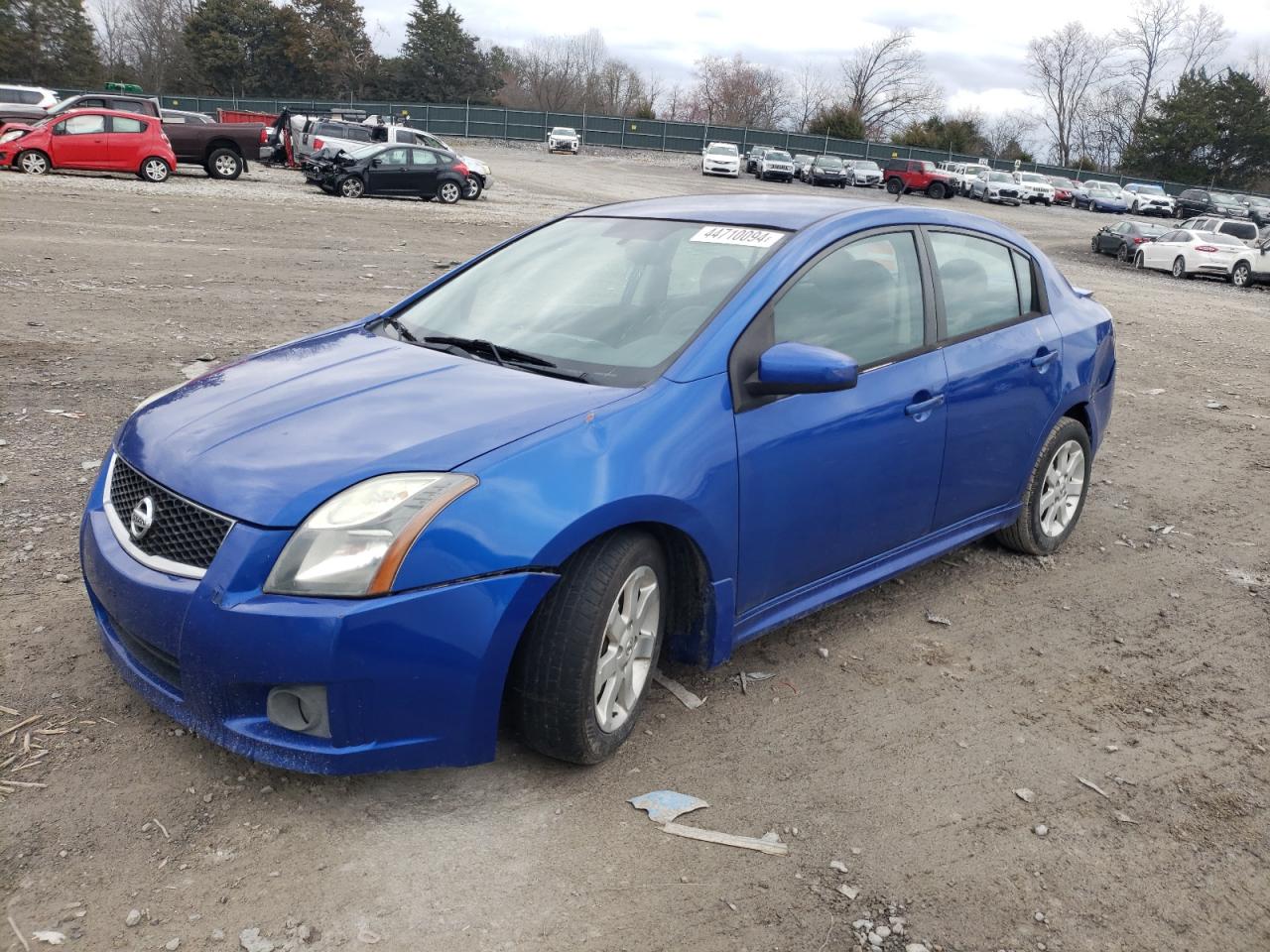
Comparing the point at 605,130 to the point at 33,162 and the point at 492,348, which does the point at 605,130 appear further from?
the point at 492,348

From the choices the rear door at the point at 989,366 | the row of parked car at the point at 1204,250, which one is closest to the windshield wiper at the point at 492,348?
the rear door at the point at 989,366

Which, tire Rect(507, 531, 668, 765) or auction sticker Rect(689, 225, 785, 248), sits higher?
auction sticker Rect(689, 225, 785, 248)

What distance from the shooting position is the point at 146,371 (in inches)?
292

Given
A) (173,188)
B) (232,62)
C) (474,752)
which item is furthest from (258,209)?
(232,62)

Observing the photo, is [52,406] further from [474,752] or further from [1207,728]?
[1207,728]

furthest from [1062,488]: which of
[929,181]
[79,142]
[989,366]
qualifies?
[929,181]

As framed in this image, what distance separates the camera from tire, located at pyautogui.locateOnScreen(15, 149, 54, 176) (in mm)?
21719

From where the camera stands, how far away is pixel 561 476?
9.61 ft

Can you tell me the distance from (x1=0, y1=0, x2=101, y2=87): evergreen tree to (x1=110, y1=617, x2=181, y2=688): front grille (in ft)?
232

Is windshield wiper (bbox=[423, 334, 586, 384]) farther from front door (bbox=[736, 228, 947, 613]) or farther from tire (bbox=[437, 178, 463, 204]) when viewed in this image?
tire (bbox=[437, 178, 463, 204])

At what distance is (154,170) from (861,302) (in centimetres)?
2228

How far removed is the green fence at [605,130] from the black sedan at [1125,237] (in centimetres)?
3652

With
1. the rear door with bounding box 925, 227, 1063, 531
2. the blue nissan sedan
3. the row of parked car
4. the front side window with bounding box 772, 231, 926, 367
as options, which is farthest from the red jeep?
the blue nissan sedan

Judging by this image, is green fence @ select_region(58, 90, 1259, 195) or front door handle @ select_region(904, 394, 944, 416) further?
green fence @ select_region(58, 90, 1259, 195)
